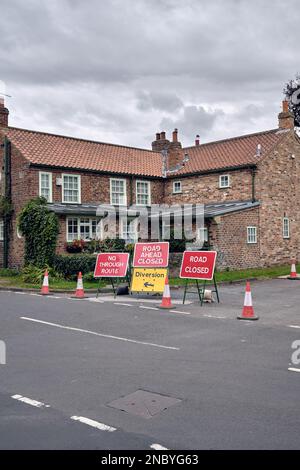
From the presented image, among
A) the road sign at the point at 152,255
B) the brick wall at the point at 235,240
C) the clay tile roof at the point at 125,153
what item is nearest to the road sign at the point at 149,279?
the road sign at the point at 152,255

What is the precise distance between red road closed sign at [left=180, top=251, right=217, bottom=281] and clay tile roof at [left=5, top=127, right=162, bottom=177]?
13.5 metres

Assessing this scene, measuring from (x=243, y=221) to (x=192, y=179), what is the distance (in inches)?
278

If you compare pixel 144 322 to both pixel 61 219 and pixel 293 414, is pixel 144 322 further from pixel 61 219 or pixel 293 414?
pixel 61 219

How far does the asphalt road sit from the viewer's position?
15.3 feet

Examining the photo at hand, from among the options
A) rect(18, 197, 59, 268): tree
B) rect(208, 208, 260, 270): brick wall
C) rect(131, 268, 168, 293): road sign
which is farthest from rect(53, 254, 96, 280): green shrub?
rect(208, 208, 260, 270): brick wall

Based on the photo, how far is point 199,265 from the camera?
48.0ft

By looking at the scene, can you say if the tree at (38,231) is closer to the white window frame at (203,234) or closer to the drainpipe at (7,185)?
the drainpipe at (7,185)

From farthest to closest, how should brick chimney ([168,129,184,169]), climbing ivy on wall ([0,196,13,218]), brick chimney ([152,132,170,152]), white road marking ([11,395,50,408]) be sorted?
brick chimney ([152,132,170,152]), brick chimney ([168,129,184,169]), climbing ivy on wall ([0,196,13,218]), white road marking ([11,395,50,408])

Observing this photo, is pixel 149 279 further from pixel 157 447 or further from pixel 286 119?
pixel 286 119

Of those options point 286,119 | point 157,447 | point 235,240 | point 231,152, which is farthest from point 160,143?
point 157,447

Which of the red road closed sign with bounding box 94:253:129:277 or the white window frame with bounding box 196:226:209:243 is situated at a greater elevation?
the white window frame with bounding box 196:226:209:243

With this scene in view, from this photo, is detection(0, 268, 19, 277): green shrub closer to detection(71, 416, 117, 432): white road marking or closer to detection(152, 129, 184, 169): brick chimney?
detection(152, 129, 184, 169): brick chimney
